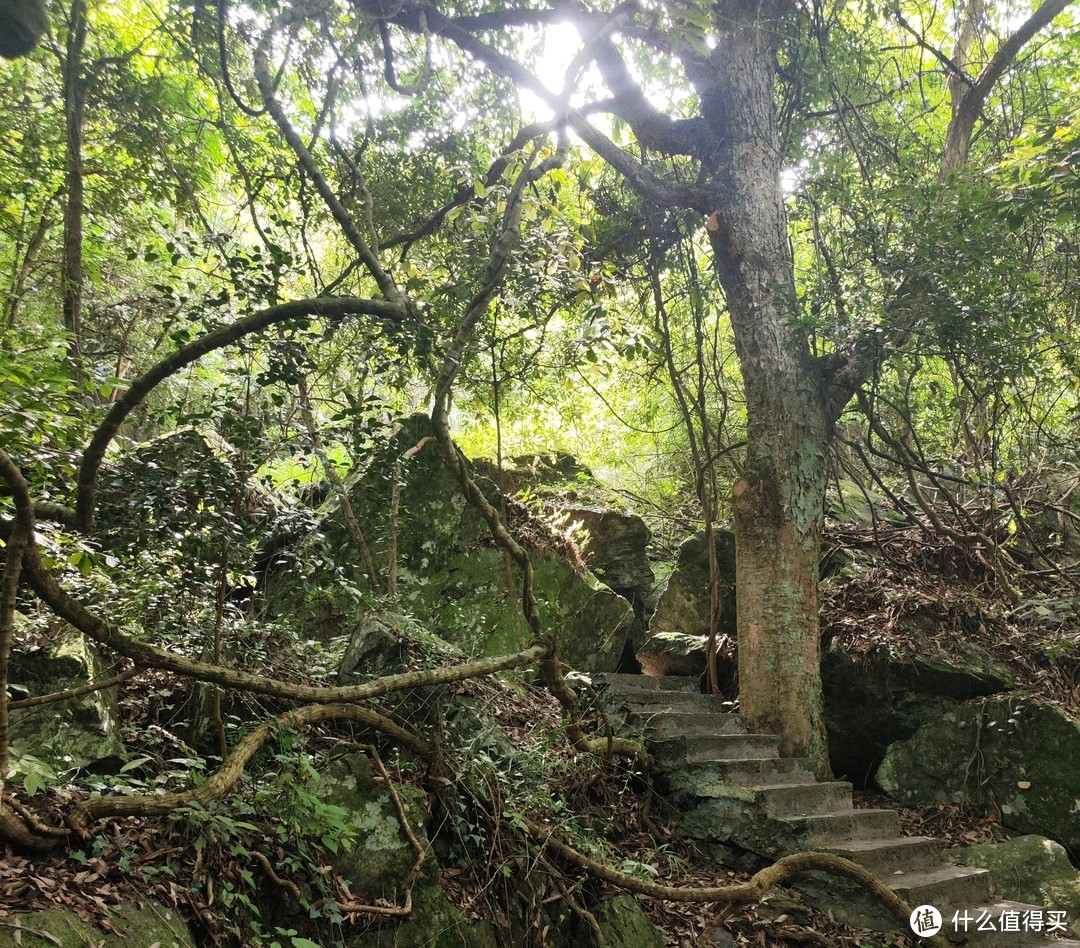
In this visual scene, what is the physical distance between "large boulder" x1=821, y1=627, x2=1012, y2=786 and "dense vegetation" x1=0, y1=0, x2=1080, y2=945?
2.26 ft

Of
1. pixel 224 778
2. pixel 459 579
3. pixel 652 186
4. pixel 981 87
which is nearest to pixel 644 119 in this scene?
pixel 652 186

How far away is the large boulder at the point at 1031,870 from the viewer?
187 inches

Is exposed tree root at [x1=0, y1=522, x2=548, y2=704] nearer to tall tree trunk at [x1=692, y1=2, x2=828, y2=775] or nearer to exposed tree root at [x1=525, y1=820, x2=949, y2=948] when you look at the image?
exposed tree root at [x1=525, y1=820, x2=949, y2=948]

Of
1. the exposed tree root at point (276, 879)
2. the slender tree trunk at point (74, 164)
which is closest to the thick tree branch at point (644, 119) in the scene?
the slender tree trunk at point (74, 164)

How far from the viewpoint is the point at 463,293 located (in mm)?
4703

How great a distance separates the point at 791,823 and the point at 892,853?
729 mm

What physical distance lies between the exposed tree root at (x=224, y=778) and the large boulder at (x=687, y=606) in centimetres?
444

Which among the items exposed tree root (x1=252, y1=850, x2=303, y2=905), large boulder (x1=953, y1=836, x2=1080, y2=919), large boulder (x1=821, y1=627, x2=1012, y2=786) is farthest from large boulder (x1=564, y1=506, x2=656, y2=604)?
exposed tree root (x1=252, y1=850, x2=303, y2=905)

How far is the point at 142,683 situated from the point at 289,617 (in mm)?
1791

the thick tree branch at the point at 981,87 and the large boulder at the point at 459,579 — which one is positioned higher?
the thick tree branch at the point at 981,87

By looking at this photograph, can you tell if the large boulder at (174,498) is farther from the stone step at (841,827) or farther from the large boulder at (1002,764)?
the large boulder at (1002,764)

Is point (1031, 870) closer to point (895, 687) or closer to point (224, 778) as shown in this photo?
point (895, 687)

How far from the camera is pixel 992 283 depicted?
17.2ft

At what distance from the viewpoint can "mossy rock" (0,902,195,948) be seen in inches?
78.7
